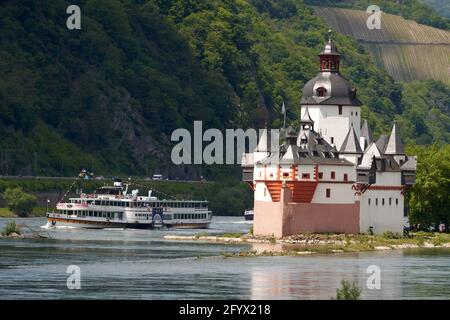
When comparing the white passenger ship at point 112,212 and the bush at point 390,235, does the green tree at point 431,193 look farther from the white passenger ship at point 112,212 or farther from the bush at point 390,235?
the white passenger ship at point 112,212

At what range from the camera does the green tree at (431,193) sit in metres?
160

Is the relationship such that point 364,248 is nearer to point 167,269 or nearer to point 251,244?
point 251,244

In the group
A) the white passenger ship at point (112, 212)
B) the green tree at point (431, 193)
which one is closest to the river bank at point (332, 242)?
the green tree at point (431, 193)

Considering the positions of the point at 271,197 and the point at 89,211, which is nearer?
the point at 271,197

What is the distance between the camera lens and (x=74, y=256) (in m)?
126

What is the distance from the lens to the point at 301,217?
14712 centimetres

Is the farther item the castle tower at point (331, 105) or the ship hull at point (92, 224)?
the ship hull at point (92, 224)

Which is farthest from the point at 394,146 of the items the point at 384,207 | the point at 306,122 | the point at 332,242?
the point at 332,242

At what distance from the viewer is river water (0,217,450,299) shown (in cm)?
9812

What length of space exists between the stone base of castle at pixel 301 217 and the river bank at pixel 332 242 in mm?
1046

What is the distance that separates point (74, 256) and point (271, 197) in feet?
85.2

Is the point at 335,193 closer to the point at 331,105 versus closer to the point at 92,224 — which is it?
the point at 331,105
